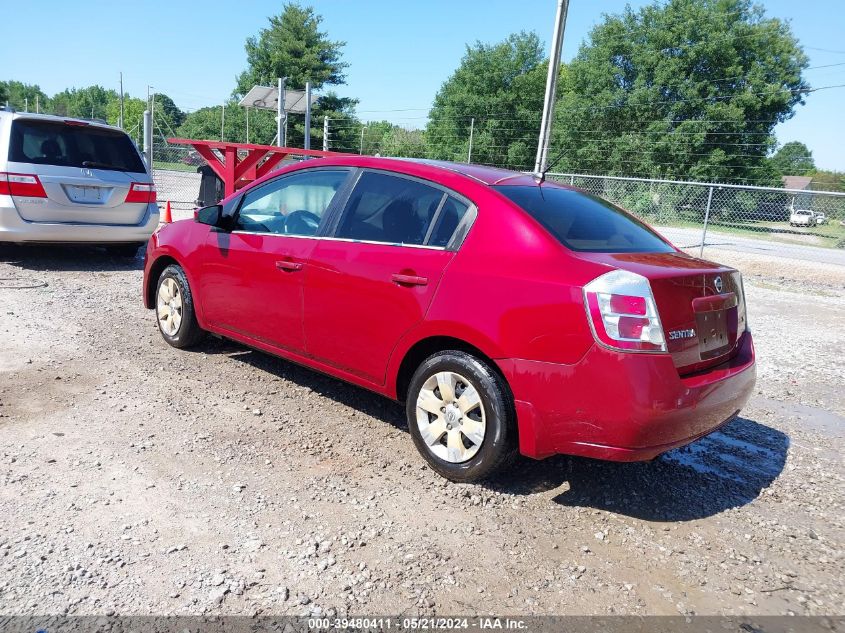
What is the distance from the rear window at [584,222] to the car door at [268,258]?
4.18ft

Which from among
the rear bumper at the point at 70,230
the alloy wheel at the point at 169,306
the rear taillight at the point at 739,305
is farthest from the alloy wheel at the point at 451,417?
the rear bumper at the point at 70,230

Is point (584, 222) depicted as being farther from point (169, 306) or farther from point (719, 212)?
point (719, 212)

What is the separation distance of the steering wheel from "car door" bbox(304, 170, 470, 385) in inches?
8.1

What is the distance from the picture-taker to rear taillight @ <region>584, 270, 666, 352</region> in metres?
2.90

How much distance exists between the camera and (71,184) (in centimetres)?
804

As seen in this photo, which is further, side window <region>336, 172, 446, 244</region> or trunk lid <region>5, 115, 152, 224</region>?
trunk lid <region>5, 115, 152, 224</region>

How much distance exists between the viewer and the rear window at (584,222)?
11.2 feet

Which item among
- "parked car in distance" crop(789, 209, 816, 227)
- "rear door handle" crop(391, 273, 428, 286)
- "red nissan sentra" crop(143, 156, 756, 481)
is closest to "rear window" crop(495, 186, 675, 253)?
"red nissan sentra" crop(143, 156, 756, 481)

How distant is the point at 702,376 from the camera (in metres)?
3.16

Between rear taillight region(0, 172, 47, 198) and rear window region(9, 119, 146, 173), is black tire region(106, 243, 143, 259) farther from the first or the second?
rear taillight region(0, 172, 47, 198)

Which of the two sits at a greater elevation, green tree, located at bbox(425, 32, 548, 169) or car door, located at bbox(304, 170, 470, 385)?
green tree, located at bbox(425, 32, 548, 169)

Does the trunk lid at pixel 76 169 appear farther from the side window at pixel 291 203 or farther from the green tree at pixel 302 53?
the green tree at pixel 302 53

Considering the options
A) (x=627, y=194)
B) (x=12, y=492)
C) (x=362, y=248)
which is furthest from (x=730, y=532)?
(x=627, y=194)

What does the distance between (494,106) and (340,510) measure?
49419 mm
